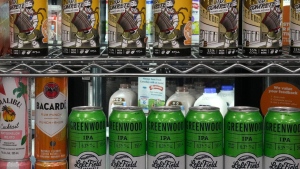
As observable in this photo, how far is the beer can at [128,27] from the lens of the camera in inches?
57.5

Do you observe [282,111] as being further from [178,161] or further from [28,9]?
[28,9]

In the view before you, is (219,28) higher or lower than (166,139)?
higher

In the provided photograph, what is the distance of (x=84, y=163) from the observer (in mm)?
1463

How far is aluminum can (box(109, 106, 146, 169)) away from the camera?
144 cm

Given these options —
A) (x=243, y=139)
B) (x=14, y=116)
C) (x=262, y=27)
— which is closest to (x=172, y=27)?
(x=262, y=27)

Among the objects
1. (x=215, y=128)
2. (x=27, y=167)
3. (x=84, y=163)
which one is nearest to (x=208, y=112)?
(x=215, y=128)

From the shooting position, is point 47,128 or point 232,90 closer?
point 47,128

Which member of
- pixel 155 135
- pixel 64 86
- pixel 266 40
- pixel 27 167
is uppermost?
pixel 266 40

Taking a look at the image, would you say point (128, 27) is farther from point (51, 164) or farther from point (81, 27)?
point (51, 164)

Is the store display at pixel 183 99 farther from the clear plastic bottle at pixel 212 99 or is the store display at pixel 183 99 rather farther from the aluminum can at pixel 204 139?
the aluminum can at pixel 204 139

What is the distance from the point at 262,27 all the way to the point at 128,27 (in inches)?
14.5

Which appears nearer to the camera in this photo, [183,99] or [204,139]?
[204,139]

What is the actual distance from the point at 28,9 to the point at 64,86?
0.23 metres

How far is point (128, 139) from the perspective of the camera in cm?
144
